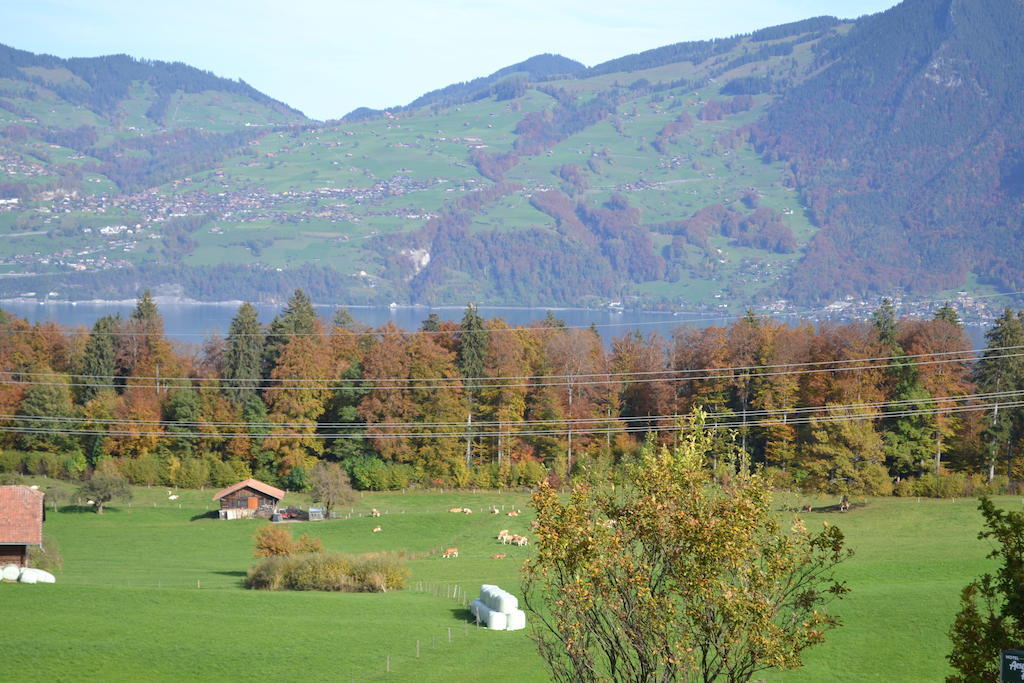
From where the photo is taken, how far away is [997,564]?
4406cm

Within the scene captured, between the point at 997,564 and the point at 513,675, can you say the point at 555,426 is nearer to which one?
the point at 997,564

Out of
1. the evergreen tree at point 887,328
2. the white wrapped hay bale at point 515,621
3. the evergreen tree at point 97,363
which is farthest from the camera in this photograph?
the evergreen tree at point 97,363

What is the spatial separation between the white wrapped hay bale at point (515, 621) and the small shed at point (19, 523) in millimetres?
20338

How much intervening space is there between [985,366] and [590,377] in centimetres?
2493

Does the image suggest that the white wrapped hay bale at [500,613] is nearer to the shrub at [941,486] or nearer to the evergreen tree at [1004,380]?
the shrub at [941,486]

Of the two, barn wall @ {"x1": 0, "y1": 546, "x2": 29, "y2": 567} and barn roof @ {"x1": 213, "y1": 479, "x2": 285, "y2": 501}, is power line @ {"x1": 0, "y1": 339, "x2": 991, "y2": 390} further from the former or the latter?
barn wall @ {"x1": 0, "y1": 546, "x2": 29, "y2": 567}

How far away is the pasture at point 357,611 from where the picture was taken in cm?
3350

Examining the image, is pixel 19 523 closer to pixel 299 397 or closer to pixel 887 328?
pixel 299 397

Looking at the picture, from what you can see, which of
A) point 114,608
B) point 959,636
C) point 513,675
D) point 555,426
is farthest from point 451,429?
point 959,636

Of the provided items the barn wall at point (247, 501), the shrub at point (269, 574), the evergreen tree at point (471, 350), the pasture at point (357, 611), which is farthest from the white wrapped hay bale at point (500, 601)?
the evergreen tree at point (471, 350)

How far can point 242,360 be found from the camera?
83750 millimetres

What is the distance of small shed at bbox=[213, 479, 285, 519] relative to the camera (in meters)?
67.7

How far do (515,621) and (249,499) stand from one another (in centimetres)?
3372

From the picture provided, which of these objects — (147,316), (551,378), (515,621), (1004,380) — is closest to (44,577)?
(515,621)
